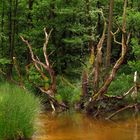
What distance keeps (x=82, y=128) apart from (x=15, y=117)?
4.28 m

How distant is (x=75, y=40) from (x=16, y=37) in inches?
203

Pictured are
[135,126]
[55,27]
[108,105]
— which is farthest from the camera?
[55,27]

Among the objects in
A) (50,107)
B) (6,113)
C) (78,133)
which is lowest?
(50,107)

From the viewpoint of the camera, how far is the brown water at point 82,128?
11359mm

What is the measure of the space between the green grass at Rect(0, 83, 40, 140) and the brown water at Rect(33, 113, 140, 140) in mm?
731

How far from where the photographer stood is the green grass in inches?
363

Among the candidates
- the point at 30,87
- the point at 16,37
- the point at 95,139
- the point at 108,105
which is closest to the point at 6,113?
the point at 95,139

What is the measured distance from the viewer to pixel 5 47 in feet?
88.0

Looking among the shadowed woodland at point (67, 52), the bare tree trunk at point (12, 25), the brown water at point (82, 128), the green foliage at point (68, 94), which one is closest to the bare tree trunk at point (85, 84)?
the shadowed woodland at point (67, 52)

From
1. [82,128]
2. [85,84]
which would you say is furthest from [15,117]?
[85,84]

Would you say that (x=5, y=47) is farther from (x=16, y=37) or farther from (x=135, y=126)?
(x=135, y=126)

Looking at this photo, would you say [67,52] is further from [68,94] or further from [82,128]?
[82,128]

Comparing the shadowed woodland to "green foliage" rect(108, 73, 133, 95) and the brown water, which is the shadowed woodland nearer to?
"green foliage" rect(108, 73, 133, 95)

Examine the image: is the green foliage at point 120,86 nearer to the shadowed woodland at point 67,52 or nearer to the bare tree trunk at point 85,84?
the shadowed woodland at point 67,52
